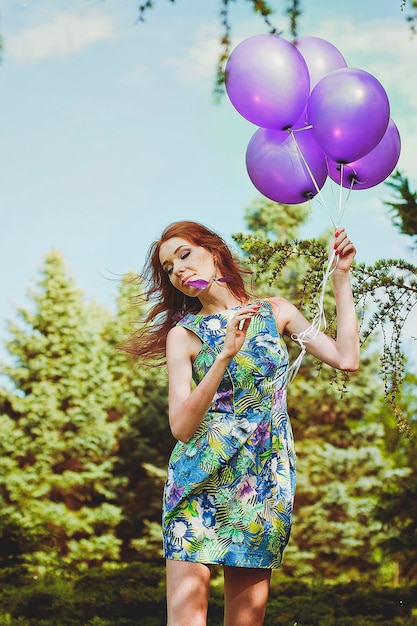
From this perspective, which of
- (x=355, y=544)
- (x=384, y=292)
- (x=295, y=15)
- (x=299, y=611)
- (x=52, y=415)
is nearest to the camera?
(x=295, y=15)

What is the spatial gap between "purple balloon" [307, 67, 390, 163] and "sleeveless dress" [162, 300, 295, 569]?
2.24ft

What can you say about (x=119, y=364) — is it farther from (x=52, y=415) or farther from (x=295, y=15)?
(x=295, y=15)

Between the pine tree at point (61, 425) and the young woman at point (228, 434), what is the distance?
13.0 meters

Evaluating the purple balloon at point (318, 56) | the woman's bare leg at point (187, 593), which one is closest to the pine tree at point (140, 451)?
the purple balloon at point (318, 56)

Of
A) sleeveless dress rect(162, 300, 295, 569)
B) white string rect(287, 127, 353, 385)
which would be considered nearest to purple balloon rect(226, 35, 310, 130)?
white string rect(287, 127, 353, 385)

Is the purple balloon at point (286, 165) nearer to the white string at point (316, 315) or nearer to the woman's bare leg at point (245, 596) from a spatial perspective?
the white string at point (316, 315)

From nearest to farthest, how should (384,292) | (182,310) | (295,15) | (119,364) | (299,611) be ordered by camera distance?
1. (295,15)
2. (182,310)
3. (384,292)
4. (299,611)
5. (119,364)

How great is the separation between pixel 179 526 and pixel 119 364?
15248 mm

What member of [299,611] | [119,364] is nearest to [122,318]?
[119,364]

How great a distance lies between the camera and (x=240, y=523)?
219 centimetres

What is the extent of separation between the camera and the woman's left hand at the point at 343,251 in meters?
2.30

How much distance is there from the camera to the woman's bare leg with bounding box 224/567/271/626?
2207 millimetres

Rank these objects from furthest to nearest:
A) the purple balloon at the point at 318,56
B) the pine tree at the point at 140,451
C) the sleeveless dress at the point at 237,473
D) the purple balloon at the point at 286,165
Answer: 1. the pine tree at the point at 140,451
2. the purple balloon at the point at 318,56
3. the purple balloon at the point at 286,165
4. the sleeveless dress at the point at 237,473

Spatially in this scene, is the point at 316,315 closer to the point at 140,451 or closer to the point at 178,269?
the point at 178,269
